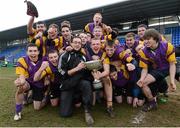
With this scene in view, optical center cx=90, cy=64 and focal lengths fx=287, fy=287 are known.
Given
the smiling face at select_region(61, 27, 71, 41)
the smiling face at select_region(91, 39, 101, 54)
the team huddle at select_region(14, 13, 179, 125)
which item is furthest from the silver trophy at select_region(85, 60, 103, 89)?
the smiling face at select_region(61, 27, 71, 41)

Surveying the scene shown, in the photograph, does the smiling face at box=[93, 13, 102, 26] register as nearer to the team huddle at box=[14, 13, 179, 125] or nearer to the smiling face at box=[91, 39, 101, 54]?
the team huddle at box=[14, 13, 179, 125]

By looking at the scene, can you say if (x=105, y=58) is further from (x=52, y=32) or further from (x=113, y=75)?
(x=52, y=32)

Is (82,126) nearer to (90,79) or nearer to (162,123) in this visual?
(90,79)

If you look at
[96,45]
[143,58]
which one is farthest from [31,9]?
[143,58]

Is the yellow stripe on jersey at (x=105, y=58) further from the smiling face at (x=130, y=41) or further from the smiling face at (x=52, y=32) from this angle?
the smiling face at (x=52, y=32)

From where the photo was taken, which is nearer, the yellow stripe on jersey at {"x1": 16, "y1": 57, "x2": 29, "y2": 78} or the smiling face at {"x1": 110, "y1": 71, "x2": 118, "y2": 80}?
the yellow stripe on jersey at {"x1": 16, "y1": 57, "x2": 29, "y2": 78}

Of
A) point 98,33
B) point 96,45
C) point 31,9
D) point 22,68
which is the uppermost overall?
point 31,9

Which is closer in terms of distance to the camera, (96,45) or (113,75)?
(96,45)

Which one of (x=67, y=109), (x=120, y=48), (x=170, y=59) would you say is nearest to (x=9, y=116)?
(x=67, y=109)

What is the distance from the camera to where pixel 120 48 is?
238 inches

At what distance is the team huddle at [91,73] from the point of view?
545cm

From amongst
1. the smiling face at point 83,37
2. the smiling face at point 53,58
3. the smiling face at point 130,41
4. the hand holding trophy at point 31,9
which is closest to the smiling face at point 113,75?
the smiling face at point 83,37

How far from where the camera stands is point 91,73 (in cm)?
562

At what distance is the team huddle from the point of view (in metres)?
5.45
